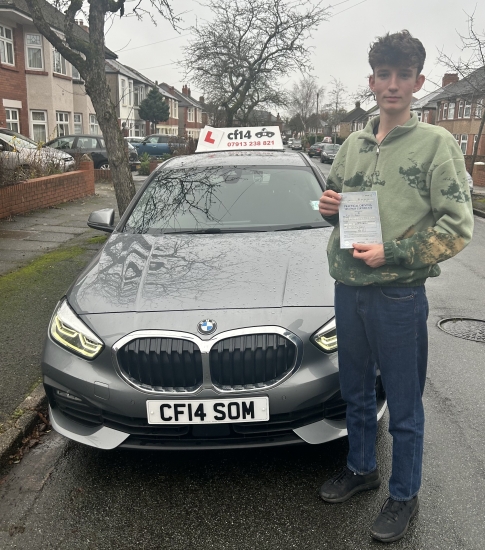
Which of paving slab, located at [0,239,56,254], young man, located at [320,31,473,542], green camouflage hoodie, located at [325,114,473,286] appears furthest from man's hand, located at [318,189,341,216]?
paving slab, located at [0,239,56,254]

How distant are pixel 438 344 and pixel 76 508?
11.3 feet

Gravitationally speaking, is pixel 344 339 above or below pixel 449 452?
above

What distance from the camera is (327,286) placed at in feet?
10.3

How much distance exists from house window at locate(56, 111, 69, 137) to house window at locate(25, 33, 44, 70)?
2.92 meters

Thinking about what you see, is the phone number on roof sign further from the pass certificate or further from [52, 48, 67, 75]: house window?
[52, 48, 67, 75]: house window

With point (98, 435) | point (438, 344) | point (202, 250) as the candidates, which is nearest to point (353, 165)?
point (202, 250)

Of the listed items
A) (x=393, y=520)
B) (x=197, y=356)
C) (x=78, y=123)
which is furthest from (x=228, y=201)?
(x=78, y=123)

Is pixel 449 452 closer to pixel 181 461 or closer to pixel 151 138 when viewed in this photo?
pixel 181 461

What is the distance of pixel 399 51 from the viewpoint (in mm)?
2234

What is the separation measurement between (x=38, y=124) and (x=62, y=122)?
2.58m

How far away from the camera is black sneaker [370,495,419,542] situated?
2465mm

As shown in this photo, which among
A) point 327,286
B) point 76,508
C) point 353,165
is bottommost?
point 76,508

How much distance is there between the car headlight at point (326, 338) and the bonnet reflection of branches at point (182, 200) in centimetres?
164

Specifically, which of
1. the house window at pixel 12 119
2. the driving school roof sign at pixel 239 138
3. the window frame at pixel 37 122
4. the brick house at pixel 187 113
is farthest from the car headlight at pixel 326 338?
the brick house at pixel 187 113
